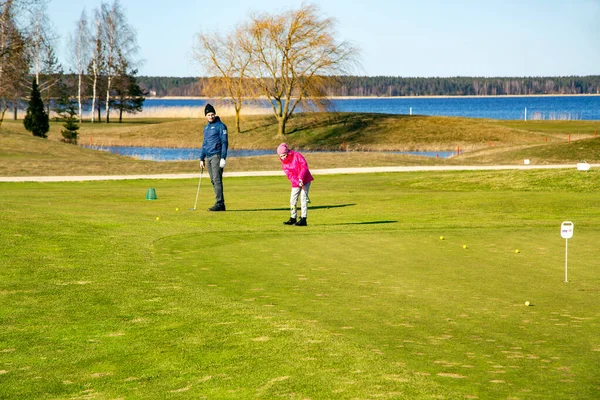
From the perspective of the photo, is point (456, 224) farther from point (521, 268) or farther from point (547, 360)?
point (547, 360)

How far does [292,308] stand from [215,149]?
12.4 meters

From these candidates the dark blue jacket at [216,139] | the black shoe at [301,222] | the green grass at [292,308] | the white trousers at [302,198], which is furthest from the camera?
the dark blue jacket at [216,139]

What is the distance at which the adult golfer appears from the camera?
70.2ft

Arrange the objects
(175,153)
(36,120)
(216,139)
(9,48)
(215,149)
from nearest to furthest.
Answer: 1. (216,139)
2. (215,149)
3. (9,48)
4. (36,120)
5. (175,153)

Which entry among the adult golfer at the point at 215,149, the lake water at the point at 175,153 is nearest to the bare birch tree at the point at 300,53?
the lake water at the point at 175,153

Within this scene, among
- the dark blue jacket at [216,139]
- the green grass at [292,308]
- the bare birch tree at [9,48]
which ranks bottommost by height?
the green grass at [292,308]

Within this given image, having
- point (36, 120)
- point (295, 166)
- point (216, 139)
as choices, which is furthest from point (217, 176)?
point (36, 120)

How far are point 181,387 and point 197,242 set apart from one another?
28.7ft

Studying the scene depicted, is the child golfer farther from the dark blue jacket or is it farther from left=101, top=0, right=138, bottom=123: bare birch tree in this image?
left=101, top=0, right=138, bottom=123: bare birch tree

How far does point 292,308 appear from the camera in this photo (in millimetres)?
9586

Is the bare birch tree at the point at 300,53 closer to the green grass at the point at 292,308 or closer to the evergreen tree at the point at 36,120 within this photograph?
the evergreen tree at the point at 36,120

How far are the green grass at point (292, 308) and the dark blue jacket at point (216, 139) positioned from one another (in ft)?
7.24

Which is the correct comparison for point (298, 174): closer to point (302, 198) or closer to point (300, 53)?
point (302, 198)

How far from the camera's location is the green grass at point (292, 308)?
6855 mm
